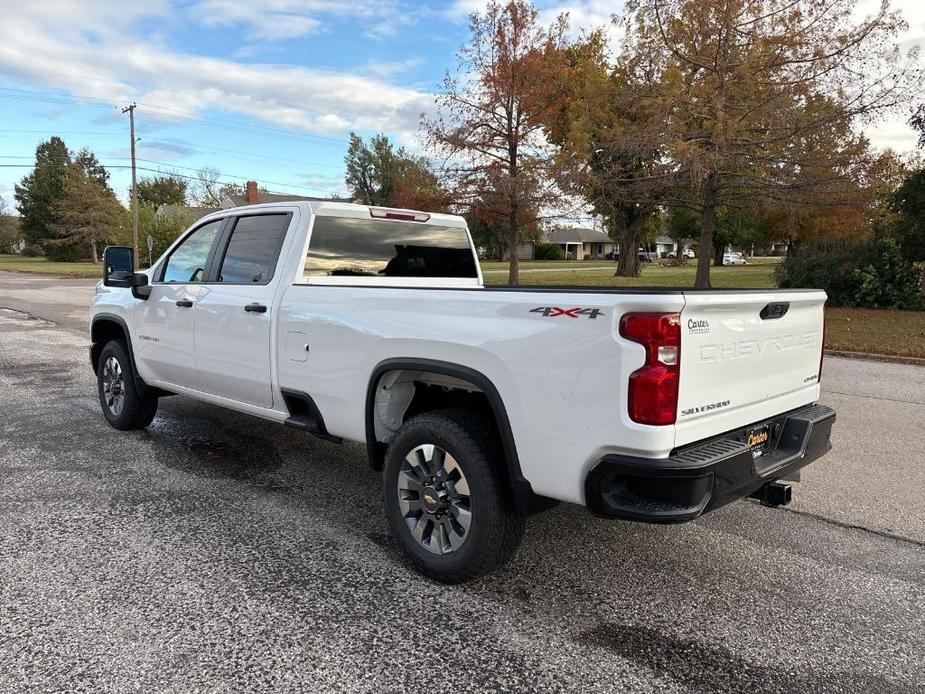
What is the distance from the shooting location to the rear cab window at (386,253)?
4.54 metres

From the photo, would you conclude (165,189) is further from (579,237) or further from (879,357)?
(879,357)

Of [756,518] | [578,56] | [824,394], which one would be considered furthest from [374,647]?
[578,56]

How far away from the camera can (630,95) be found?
15.2m

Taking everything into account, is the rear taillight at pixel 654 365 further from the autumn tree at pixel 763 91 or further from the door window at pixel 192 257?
the autumn tree at pixel 763 91

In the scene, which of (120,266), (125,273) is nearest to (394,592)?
(125,273)

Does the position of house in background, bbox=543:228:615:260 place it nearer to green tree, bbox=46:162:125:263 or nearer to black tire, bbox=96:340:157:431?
green tree, bbox=46:162:125:263

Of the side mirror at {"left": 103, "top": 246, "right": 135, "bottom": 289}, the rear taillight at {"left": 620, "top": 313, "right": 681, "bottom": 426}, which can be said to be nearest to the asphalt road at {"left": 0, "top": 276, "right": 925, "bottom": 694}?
the rear taillight at {"left": 620, "top": 313, "right": 681, "bottom": 426}

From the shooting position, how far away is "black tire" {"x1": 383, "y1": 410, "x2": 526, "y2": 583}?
3146 millimetres

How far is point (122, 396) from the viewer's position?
6.08 m

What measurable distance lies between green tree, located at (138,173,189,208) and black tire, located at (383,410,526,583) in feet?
311

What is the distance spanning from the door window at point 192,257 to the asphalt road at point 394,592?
1.42 m

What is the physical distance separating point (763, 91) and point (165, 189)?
91929 millimetres

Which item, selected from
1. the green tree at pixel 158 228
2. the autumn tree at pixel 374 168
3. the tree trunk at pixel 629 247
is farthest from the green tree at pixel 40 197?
the tree trunk at pixel 629 247

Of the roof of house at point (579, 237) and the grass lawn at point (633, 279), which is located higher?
the roof of house at point (579, 237)
